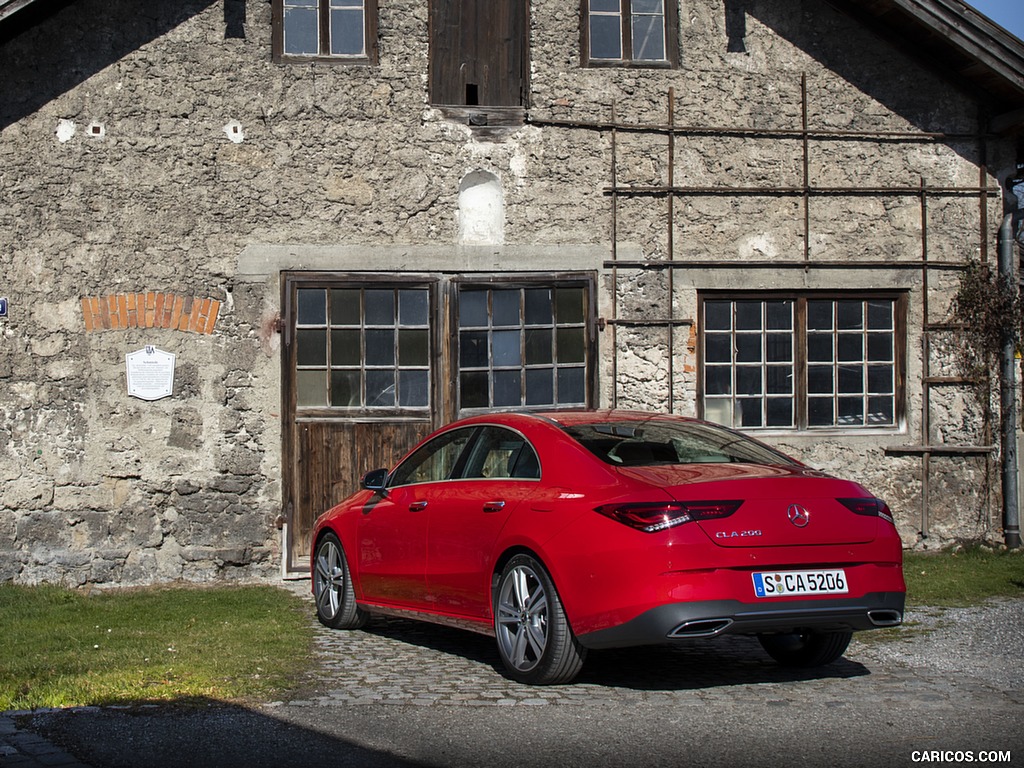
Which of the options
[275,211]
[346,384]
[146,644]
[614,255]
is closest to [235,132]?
[275,211]

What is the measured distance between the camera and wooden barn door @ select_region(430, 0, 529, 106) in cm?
1147

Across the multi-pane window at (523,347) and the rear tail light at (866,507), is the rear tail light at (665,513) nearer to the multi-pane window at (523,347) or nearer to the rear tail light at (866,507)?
the rear tail light at (866,507)

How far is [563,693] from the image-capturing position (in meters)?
6.06

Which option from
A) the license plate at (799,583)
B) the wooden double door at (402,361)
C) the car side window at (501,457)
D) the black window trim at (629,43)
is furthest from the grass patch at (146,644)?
the black window trim at (629,43)

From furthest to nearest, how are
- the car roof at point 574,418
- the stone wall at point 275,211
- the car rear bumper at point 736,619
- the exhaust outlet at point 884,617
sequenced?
1. the stone wall at point 275,211
2. the car roof at point 574,418
3. the exhaust outlet at point 884,617
4. the car rear bumper at point 736,619

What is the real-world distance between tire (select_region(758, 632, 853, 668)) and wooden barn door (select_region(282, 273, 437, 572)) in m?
4.97

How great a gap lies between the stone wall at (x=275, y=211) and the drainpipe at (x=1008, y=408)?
0.71 ft

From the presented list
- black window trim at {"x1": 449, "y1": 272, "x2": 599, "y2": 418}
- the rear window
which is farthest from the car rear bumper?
black window trim at {"x1": 449, "y1": 272, "x2": 599, "y2": 418}

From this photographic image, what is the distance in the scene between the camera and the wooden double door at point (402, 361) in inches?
440

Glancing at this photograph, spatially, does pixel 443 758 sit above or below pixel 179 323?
below

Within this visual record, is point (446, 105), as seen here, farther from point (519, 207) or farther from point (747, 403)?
point (747, 403)

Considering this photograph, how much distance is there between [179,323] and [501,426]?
4.73m

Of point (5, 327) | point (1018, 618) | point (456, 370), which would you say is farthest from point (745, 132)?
point (5, 327)

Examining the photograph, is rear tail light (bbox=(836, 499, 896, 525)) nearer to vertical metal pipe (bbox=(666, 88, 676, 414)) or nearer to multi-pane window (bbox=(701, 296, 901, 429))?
vertical metal pipe (bbox=(666, 88, 676, 414))
